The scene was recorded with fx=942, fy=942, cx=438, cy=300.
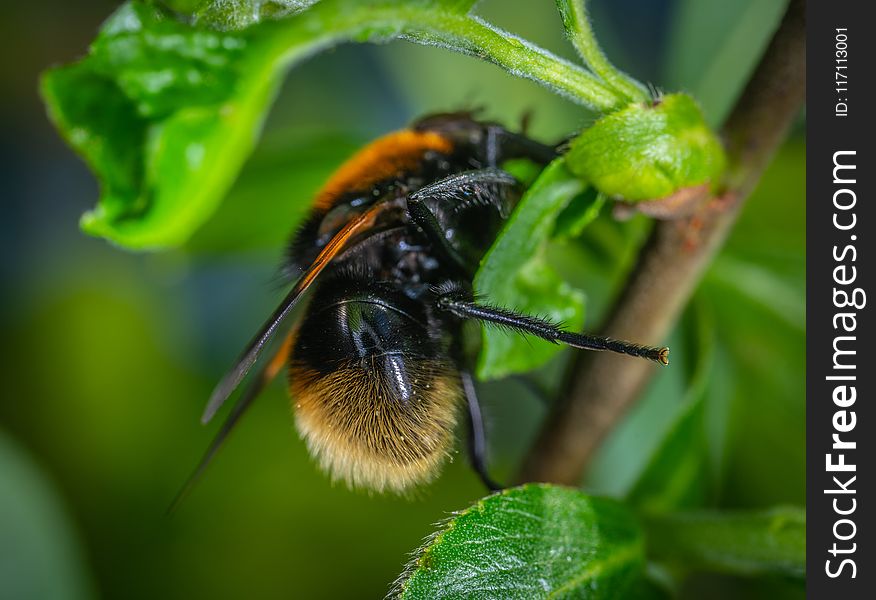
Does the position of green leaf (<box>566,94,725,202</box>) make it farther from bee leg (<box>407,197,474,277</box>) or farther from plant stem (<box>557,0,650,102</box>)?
bee leg (<box>407,197,474,277</box>)

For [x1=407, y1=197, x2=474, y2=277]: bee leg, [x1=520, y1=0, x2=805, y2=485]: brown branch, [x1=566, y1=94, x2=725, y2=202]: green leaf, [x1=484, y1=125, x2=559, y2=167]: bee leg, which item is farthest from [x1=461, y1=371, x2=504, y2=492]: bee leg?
[x1=566, y1=94, x2=725, y2=202]: green leaf

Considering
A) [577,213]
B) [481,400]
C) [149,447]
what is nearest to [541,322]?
[577,213]

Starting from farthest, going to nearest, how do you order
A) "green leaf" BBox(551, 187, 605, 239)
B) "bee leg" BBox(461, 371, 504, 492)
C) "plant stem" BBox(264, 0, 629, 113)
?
"bee leg" BBox(461, 371, 504, 492) < "green leaf" BBox(551, 187, 605, 239) < "plant stem" BBox(264, 0, 629, 113)

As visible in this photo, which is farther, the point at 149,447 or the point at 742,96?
the point at 149,447

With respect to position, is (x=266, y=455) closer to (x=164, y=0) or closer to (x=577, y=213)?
(x=577, y=213)

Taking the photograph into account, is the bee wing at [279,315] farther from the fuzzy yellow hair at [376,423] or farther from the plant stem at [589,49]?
the plant stem at [589,49]

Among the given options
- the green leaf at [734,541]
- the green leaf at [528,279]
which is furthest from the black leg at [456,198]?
the green leaf at [734,541]
